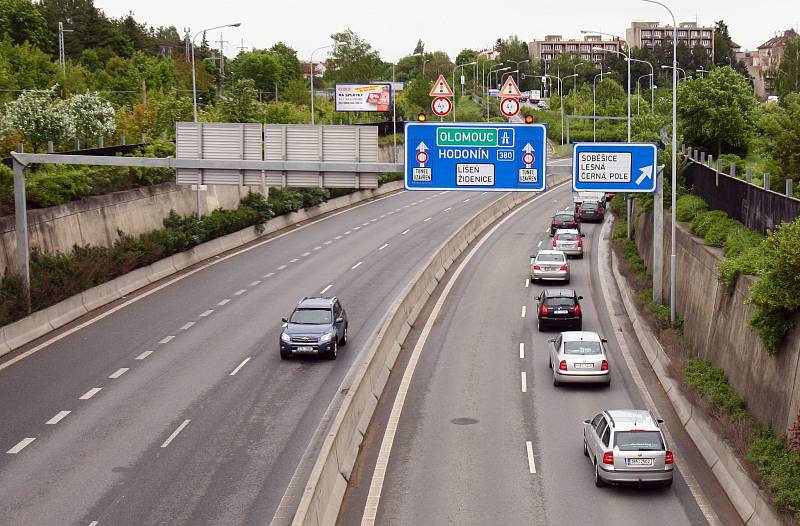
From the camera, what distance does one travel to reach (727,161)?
59.5 metres

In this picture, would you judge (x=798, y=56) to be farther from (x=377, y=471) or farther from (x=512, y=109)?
(x=377, y=471)

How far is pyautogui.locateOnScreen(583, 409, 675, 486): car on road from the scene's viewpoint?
69.3ft

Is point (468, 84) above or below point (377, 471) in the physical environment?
above

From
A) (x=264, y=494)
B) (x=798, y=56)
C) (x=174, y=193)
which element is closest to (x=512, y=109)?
(x=264, y=494)

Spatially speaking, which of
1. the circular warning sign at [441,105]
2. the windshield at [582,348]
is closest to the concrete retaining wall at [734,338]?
the windshield at [582,348]

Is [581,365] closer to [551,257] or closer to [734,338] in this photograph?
[734,338]

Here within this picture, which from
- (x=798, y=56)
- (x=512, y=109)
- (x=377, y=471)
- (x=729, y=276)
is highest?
(x=798, y=56)

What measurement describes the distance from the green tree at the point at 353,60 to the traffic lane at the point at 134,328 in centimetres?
6926

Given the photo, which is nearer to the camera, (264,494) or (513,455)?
(264,494)

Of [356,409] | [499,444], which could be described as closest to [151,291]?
[356,409]

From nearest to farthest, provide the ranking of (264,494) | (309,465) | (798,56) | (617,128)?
(264,494), (309,465), (798,56), (617,128)

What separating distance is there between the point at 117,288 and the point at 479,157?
755 inches

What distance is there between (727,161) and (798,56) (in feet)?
160

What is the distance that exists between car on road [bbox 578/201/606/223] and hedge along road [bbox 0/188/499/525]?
2565 centimetres
